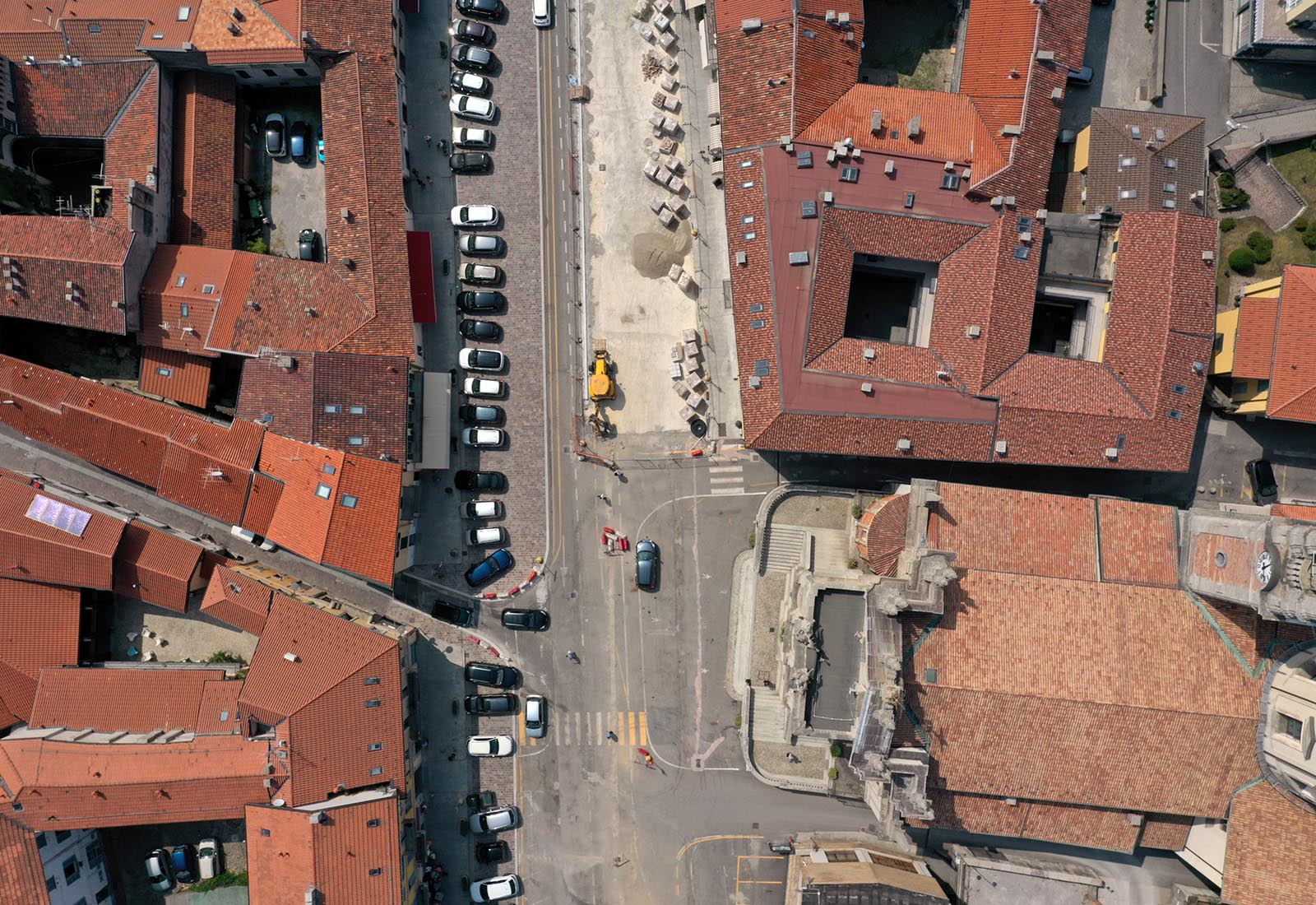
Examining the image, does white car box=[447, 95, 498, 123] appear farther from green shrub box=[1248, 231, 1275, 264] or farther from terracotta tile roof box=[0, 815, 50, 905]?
terracotta tile roof box=[0, 815, 50, 905]

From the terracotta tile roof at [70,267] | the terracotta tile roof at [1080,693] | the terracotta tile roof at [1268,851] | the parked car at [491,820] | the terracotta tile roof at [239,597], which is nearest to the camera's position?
the terracotta tile roof at [1080,693]

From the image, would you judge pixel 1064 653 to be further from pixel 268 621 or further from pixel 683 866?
pixel 268 621

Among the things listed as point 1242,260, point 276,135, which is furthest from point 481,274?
point 1242,260

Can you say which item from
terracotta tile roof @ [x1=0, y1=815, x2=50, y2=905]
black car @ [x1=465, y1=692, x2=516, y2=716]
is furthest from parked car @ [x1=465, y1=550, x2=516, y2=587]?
terracotta tile roof @ [x1=0, y1=815, x2=50, y2=905]

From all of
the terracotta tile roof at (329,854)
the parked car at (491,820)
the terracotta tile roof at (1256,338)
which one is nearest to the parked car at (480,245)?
the terracotta tile roof at (329,854)

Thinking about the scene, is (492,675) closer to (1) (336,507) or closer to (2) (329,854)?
(2) (329,854)

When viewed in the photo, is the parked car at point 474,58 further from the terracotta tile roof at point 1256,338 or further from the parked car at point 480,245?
the terracotta tile roof at point 1256,338
